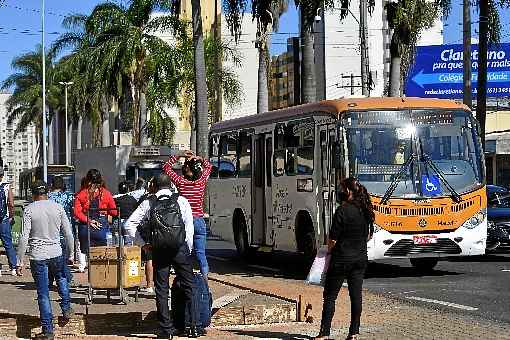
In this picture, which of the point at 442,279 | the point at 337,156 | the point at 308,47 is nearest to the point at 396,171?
the point at 337,156

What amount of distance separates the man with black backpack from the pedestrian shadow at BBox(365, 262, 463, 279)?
298 inches

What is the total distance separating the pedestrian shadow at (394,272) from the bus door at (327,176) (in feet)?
5.17

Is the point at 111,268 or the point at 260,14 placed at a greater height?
the point at 260,14

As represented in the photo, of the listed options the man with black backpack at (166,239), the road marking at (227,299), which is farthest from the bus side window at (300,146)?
the man with black backpack at (166,239)

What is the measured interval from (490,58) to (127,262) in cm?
3959

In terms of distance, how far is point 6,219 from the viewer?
17.2 metres

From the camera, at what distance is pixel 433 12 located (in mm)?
33812

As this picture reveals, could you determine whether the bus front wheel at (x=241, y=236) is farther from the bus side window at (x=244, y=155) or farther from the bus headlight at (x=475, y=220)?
the bus headlight at (x=475, y=220)

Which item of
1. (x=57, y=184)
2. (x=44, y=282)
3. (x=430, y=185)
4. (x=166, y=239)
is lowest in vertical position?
(x=44, y=282)

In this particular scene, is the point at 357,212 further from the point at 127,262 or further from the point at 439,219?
the point at 439,219

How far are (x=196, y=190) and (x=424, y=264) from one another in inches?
285

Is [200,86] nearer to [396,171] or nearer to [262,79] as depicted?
[262,79]

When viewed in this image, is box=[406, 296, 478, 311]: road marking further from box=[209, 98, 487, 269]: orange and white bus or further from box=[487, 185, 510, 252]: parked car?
box=[487, 185, 510, 252]: parked car

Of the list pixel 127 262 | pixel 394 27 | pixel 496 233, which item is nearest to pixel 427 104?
pixel 496 233
